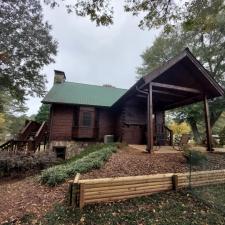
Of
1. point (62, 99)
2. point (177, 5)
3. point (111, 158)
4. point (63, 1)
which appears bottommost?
point (111, 158)

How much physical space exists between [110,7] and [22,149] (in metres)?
7.76

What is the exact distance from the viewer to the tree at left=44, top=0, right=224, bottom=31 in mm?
5844

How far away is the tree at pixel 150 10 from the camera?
5844mm

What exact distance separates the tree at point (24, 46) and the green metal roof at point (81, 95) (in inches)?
103

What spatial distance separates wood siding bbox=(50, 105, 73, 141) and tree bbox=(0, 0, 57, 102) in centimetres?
A: 452

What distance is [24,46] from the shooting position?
14.7 metres

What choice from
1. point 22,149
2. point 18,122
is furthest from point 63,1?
point 18,122

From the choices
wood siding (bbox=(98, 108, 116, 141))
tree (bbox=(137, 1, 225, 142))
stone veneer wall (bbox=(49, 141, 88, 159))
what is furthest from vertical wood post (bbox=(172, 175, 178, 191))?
tree (bbox=(137, 1, 225, 142))

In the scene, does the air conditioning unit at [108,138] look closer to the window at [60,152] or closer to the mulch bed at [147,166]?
the window at [60,152]

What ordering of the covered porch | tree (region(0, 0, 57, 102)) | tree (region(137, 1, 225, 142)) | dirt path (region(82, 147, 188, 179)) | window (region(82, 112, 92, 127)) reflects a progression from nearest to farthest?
dirt path (region(82, 147, 188, 179)), the covered porch, window (region(82, 112, 92, 127)), tree (region(0, 0, 57, 102)), tree (region(137, 1, 225, 142))

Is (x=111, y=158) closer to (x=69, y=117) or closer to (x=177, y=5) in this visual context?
(x=177, y=5)

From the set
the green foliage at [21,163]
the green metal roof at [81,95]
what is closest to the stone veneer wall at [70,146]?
the green metal roof at [81,95]

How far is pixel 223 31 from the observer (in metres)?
17.7

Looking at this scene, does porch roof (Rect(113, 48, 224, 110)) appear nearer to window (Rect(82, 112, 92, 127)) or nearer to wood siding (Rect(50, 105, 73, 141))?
window (Rect(82, 112, 92, 127))
